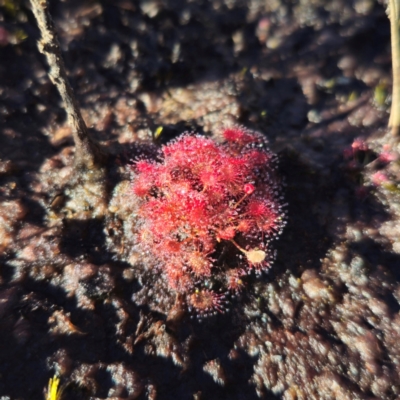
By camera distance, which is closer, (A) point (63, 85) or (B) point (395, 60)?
(A) point (63, 85)

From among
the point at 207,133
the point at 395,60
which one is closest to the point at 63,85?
the point at 207,133

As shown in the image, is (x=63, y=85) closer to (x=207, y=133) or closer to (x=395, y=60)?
(x=207, y=133)

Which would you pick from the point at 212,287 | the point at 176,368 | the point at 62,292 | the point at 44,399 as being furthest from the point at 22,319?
the point at 212,287

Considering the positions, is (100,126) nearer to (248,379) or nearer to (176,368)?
(176,368)

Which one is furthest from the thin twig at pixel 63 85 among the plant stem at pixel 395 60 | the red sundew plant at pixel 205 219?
the plant stem at pixel 395 60

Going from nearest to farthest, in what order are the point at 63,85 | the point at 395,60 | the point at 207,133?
the point at 63,85 → the point at 395,60 → the point at 207,133

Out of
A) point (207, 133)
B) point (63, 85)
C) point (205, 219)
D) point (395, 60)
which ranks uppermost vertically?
point (63, 85)

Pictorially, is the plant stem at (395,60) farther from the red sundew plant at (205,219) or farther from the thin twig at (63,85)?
the thin twig at (63,85)
